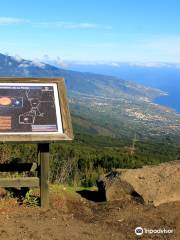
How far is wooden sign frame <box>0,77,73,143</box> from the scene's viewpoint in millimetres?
8609

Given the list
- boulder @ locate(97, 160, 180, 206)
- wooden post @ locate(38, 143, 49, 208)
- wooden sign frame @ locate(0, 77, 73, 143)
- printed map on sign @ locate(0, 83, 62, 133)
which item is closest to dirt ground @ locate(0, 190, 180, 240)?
boulder @ locate(97, 160, 180, 206)

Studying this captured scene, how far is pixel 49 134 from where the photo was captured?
888 cm

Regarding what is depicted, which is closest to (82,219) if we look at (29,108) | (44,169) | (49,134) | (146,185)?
(44,169)

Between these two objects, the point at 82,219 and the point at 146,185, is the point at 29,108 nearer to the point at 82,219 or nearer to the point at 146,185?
the point at 82,219

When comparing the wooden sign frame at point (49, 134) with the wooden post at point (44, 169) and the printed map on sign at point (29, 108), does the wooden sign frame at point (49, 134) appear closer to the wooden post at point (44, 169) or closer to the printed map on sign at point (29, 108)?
the printed map on sign at point (29, 108)

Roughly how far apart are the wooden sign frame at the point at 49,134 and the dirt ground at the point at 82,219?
1569 mm

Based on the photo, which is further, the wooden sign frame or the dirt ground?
the wooden sign frame

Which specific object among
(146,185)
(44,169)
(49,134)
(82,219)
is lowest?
(82,219)

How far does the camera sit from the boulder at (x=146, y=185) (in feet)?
34.4

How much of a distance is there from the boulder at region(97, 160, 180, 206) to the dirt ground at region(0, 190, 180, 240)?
23 cm

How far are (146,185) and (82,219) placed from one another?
83.8 inches

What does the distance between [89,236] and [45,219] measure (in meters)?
1.12

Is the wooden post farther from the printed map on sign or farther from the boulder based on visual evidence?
the boulder

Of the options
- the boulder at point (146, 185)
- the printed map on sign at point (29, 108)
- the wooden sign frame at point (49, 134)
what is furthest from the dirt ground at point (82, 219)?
the printed map on sign at point (29, 108)
